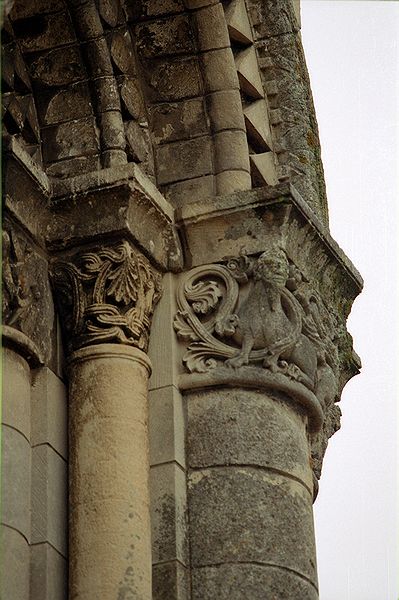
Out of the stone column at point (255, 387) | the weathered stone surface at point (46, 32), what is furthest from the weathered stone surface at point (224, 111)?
the weathered stone surface at point (46, 32)

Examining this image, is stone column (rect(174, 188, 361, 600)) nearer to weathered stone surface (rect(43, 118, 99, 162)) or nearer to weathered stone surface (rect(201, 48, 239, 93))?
weathered stone surface (rect(43, 118, 99, 162))

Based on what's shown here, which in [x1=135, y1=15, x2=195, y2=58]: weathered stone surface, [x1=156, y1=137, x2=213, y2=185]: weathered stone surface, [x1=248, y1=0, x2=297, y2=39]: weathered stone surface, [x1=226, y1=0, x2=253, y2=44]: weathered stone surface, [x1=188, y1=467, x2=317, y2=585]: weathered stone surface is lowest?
[x1=188, y1=467, x2=317, y2=585]: weathered stone surface

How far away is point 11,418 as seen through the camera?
23.5 feet

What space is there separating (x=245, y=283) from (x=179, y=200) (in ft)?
1.86

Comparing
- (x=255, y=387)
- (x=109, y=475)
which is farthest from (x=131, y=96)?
(x=109, y=475)

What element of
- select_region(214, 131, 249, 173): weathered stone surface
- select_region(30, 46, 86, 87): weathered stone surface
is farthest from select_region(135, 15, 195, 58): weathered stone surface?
select_region(214, 131, 249, 173): weathered stone surface

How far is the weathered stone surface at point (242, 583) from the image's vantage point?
7160 millimetres

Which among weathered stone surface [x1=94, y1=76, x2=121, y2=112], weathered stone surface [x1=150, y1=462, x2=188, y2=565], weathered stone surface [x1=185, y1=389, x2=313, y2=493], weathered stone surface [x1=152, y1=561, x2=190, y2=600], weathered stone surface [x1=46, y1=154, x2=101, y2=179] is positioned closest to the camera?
weathered stone surface [x1=152, y1=561, x2=190, y2=600]

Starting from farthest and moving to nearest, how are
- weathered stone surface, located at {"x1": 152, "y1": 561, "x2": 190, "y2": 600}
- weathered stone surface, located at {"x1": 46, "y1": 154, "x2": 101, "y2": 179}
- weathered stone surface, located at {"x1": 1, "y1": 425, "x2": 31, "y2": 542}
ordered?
weathered stone surface, located at {"x1": 46, "y1": 154, "x2": 101, "y2": 179} < weathered stone surface, located at {"x1": 152, "y1": 561, "x2": 190, "y2": 600} < weathered stone surface, located at {"x1": 1, "y1": 425, "x2": 31, "y2": 542}

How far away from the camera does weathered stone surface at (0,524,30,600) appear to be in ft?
22.2

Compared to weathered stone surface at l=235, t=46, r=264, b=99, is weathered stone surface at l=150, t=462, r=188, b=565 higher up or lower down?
lower down

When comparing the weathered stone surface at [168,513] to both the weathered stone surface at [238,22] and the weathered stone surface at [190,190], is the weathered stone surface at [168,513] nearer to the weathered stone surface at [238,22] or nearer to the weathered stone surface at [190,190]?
the weathered stone surface at [190,190]

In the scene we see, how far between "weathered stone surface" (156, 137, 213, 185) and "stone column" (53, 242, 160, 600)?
2.01 ft

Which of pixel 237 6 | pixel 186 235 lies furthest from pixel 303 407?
pixel 237 6
